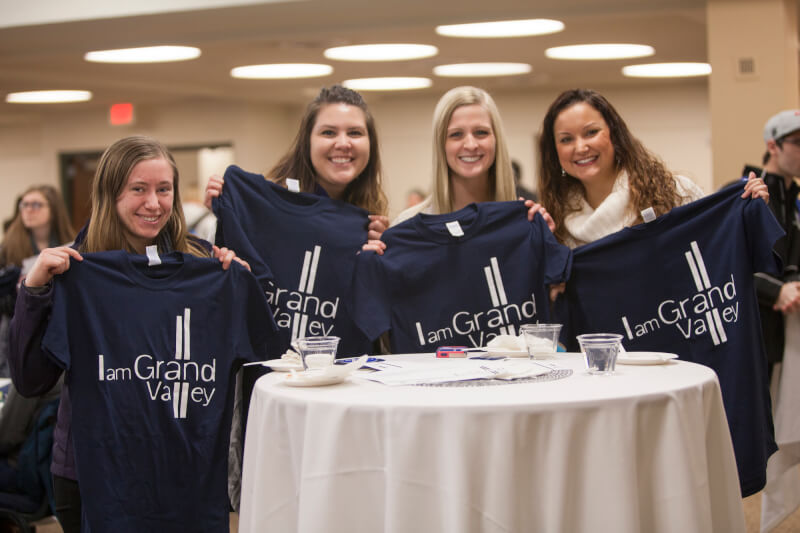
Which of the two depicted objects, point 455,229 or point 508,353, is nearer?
point 508,353

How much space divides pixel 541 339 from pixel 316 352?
0.68 m

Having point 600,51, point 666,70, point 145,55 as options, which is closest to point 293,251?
point 145,55

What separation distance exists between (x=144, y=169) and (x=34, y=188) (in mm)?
3059

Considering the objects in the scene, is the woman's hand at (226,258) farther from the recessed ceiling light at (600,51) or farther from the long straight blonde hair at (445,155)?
the recessed ceiling light at (600,51)

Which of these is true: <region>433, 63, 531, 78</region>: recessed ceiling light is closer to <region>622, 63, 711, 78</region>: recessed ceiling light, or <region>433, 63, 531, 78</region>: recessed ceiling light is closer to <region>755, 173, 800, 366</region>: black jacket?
<region>622, 63, 711, 78</region>: recessed ceiling light

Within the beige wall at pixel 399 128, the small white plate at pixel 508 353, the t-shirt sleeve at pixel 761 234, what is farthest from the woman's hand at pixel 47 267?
the beige wall at pixel 399 128

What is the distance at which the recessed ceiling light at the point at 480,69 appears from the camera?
32.5ft

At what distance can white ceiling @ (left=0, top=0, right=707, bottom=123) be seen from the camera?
630cm

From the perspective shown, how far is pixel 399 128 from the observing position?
13.0 m

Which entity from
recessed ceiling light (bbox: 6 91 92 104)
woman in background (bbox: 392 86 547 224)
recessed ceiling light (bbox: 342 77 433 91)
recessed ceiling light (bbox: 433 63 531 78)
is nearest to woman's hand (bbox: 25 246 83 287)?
woman in background (bbox: 392 86 547 224)

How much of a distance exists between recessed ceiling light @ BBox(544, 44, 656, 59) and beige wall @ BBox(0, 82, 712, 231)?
9.58 feet

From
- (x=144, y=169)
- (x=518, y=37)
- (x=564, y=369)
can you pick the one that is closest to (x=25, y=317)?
(x=144, y=169)

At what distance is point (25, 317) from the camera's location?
2426 mm

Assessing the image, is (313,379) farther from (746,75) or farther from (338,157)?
(746,75)
